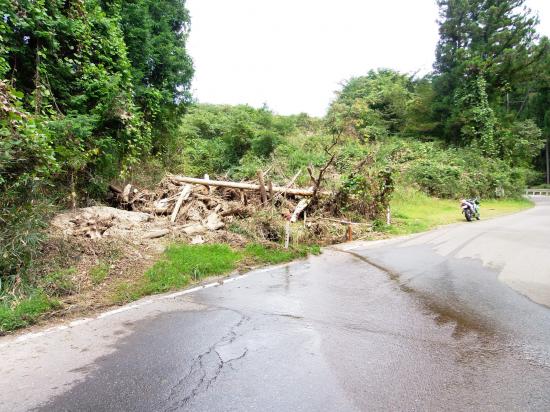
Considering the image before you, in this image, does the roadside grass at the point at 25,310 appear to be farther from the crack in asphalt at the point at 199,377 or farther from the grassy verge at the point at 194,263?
the crack in asphalt at the point at 199,377

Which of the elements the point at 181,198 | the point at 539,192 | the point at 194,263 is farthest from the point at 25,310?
the point at 539,192

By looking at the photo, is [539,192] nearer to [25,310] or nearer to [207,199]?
[207,199]

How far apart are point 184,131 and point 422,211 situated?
1719cm

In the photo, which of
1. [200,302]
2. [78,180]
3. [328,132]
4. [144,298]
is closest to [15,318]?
[144,298]

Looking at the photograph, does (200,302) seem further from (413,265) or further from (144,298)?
(413,265)

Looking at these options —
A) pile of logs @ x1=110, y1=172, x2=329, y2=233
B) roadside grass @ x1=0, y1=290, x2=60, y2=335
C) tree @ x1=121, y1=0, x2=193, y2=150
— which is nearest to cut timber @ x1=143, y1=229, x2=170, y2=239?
pile of logs @ x1=110, y1=172, x2=329, y2=233

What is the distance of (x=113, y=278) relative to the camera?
6918 mm

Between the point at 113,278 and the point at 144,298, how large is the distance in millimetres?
1021

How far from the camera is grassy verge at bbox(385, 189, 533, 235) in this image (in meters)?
15.3

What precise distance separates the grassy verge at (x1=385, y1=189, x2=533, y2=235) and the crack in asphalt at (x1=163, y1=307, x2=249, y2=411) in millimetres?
10811

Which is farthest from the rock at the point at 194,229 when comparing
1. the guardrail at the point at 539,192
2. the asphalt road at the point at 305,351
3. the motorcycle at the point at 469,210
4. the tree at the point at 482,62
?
the guardrail at the point at 539,192

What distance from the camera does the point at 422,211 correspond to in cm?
2033

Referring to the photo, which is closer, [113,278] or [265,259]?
[113,278]

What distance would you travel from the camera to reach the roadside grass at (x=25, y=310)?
4918 mm
